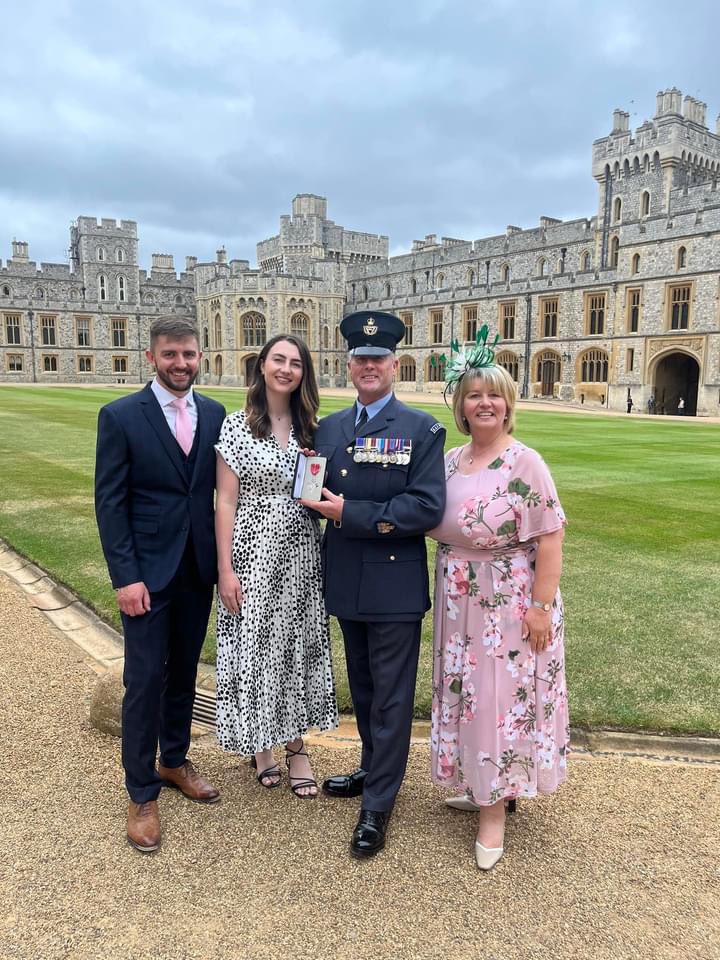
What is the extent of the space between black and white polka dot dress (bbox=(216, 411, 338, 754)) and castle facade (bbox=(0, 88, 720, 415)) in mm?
28250

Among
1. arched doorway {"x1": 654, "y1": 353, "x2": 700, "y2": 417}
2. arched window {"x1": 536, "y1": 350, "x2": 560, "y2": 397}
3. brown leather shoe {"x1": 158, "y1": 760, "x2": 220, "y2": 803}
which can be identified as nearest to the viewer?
brown leather shoe {"x1": 158, "y1": 760, "x2": 220, "y2": 803}

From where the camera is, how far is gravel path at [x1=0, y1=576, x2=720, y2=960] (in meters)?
2.22

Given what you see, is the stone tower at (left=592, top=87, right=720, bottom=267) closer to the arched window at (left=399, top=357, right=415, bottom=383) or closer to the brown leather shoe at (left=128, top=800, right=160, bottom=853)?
the arched window at (left=399, top=357, right=415, bottom=383)

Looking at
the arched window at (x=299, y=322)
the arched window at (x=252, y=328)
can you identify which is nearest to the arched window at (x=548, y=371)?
the arched window at (x=299, y=322)

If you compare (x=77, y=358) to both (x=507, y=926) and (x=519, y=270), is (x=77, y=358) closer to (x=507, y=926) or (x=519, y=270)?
(x=519, y=270)

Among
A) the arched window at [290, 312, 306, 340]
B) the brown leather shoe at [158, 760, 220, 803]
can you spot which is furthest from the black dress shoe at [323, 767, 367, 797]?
the arched window at [290, 312, 306, 340]

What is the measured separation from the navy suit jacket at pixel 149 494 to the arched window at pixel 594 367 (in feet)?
119

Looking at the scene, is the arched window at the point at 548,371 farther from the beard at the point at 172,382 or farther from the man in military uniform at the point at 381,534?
the beard at the point at 172,382

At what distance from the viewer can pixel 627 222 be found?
114 feet

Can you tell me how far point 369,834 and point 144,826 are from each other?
0.92 m

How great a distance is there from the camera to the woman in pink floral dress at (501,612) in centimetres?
261

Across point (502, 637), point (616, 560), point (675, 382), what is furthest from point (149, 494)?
point (675, 382)

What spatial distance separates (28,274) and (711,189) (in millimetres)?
47898

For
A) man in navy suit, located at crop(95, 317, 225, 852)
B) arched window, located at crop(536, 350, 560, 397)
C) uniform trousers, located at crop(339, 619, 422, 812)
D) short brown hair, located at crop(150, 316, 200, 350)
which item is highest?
arched window, located at crop(536, 350, 560, 397)
